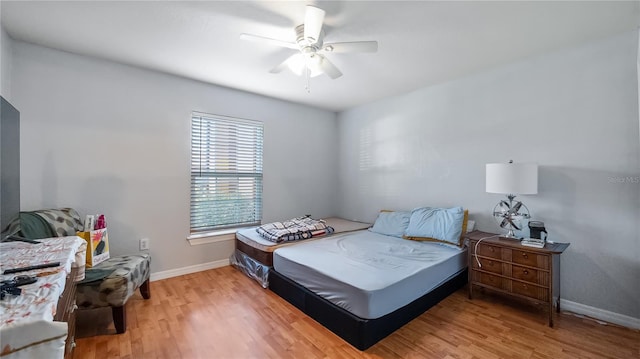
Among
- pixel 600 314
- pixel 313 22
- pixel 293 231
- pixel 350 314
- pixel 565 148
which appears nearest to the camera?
pixel 313 22

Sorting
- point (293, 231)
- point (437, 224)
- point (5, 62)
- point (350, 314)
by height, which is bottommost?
point (350, 314)

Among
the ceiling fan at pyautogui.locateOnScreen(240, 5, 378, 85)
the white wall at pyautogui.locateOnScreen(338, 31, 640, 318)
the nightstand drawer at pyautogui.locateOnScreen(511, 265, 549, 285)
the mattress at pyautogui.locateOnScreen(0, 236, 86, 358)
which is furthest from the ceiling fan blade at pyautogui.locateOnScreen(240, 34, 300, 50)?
the nightstand drawer at pyautogui.locateOnScreen(511, 265, 549, 285)

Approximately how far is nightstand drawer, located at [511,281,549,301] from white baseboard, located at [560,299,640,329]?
0.49m

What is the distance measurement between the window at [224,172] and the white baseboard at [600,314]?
348 cm

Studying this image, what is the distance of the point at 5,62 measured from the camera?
2148mm

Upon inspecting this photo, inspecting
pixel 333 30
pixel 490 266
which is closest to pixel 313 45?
pixel 333 30

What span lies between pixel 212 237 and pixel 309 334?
192 cm

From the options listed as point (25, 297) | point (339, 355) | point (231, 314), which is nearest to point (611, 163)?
point (339, 355)

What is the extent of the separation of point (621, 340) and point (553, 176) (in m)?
1.32

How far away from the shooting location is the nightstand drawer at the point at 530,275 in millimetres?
2107

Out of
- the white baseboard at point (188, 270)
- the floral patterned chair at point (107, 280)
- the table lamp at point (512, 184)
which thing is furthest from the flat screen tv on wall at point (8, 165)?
the table lamp at point (512, 184)

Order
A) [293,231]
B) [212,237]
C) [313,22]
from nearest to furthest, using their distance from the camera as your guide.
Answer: [313,22] → [293,231] → [212,237]

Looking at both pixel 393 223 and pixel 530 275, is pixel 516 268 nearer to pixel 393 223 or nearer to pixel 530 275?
pixel 530 275

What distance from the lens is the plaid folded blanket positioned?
298cm
